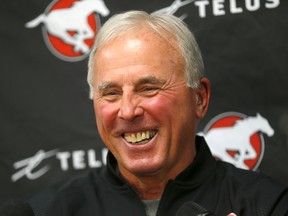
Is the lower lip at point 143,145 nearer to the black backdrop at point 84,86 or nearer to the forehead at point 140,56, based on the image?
the forehead at point 140,56

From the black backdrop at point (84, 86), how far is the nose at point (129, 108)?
0.59 metres

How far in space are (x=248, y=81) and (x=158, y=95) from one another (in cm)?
60

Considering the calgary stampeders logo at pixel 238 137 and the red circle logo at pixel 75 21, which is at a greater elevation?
the red circle logo at pixel 75 21

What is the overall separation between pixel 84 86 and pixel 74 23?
0.69 ft

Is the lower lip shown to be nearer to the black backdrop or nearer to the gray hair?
the gray hair

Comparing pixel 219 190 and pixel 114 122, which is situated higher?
pixel 114 122

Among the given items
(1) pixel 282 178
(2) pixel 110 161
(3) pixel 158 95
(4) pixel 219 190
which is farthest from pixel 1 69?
(1) pixel 282 178

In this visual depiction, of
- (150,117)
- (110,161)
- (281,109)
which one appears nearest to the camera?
(150,117)

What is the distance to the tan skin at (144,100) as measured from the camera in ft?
4.21

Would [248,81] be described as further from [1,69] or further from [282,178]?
[1,69]

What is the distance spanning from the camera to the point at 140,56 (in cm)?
129

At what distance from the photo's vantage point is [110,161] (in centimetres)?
144

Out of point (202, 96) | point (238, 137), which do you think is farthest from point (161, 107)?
point (238, 137)

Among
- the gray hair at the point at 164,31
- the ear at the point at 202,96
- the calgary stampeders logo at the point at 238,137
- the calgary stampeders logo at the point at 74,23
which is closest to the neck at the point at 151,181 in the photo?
the ear at the point at 202,96
